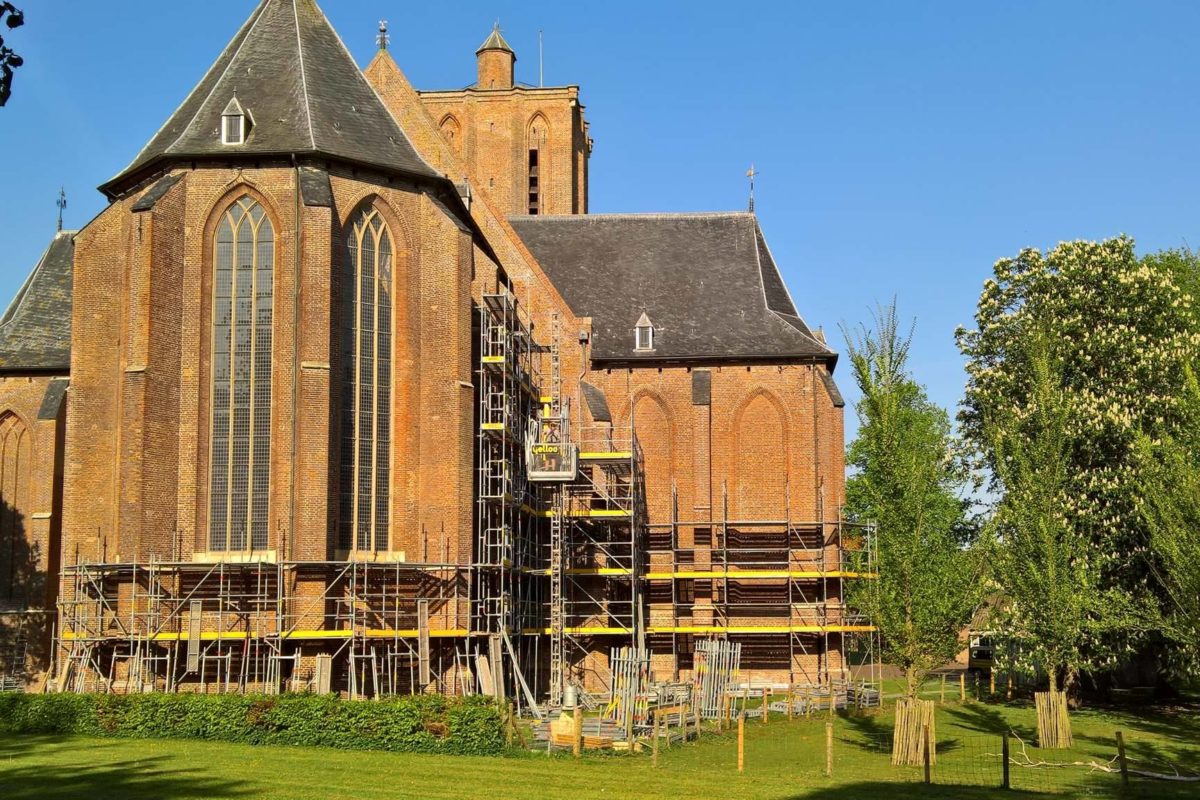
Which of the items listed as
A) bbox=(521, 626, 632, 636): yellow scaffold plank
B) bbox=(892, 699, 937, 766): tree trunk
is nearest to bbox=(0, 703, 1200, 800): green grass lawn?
bbox=(892, 699, 937, 766): tree trunk

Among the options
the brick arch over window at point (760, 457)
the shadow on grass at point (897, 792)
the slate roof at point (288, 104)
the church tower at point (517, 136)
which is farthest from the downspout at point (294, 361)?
the church tower at point (517, 136)

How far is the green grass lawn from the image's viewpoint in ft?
66.0

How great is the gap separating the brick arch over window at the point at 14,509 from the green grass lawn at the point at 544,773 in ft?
56.3

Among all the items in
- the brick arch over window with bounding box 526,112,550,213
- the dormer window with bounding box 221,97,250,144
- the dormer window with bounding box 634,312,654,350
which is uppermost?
the brick arch over window with bounding box 526,112,550,213

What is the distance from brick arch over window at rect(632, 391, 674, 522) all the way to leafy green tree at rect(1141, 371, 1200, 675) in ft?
68.8

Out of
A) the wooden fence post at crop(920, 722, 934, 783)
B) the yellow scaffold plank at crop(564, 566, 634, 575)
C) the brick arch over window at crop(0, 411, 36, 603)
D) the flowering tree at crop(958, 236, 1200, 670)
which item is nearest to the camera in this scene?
the wooden fence post at crop(920, 722, 934, 783)

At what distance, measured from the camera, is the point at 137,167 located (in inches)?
1363

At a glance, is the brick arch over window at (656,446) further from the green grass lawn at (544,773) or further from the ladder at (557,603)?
the green grass lawn at (544,773)

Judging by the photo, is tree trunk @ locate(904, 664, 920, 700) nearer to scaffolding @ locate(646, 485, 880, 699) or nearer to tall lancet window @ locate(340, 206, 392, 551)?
tall lancet window @ locate(340, 206, 392, 551)

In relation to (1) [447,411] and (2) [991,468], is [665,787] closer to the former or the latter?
(1) [447,411]

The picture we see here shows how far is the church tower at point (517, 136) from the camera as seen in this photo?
188 feet

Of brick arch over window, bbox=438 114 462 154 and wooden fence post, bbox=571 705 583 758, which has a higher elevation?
brick arch over window, bbox=438 114 462 154

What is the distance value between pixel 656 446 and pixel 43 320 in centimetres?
2158

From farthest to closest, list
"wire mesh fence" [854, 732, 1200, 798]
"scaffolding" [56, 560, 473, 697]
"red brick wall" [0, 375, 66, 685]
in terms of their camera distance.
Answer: "red brick wall" [0, 375, 66, 685], "scaffolding" [56, 560, 473, 697], "wire mesh fence" [854, 732, 1200, 798]
